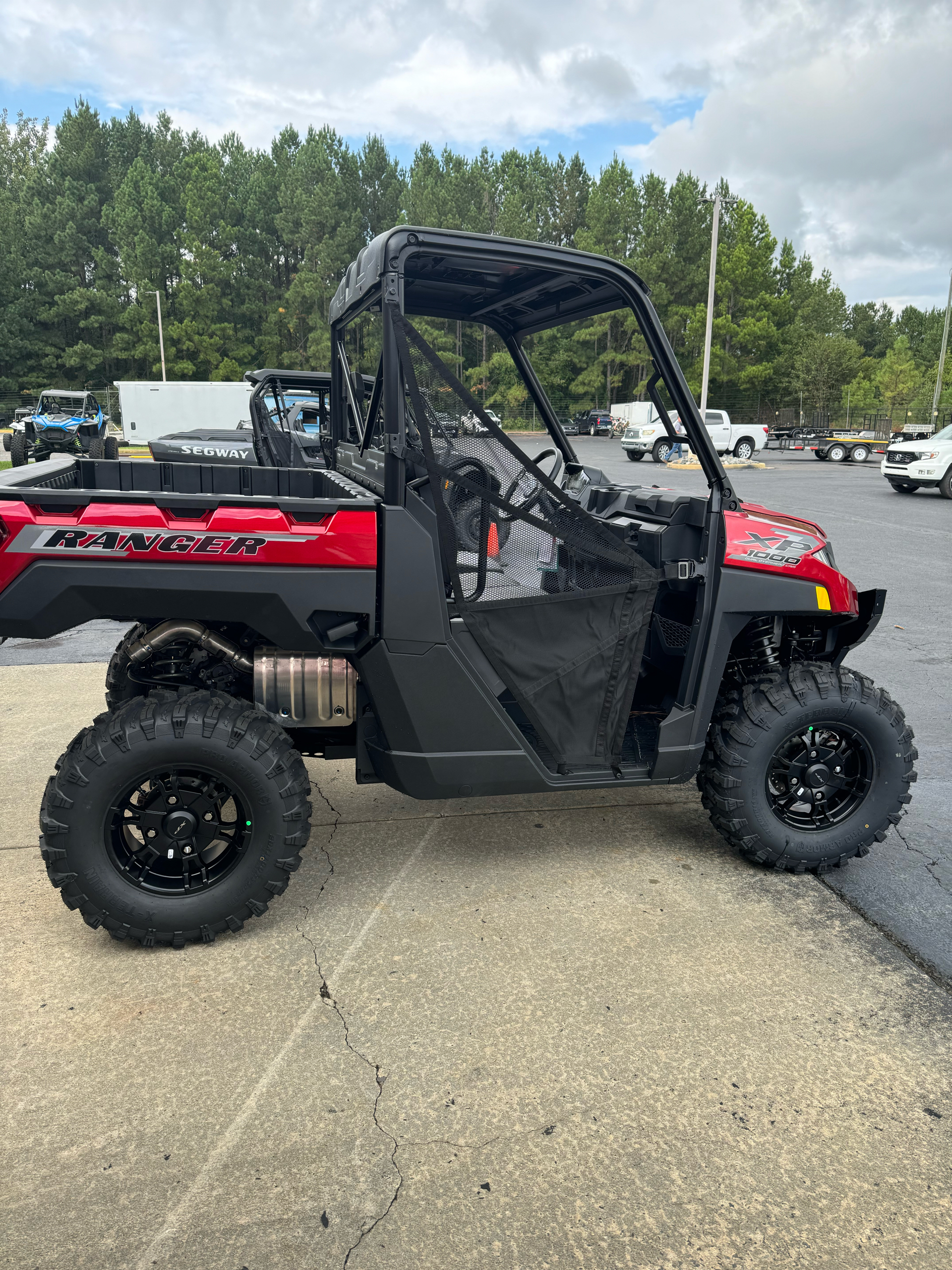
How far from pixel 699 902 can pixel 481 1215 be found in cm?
160

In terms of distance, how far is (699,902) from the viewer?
335cm

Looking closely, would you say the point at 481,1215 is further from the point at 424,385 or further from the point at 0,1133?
the point at 424,385

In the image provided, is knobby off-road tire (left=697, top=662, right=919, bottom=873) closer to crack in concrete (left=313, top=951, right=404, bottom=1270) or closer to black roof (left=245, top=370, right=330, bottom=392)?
crack in concrete (left=313, top=951, right=404, bottom=1270)

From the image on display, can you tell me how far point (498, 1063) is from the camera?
249 cm

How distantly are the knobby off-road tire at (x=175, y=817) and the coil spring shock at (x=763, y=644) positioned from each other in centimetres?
190

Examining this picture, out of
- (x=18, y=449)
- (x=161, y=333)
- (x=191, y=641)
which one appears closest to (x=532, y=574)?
(x=191, y=641)

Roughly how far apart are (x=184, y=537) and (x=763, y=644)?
2302mm

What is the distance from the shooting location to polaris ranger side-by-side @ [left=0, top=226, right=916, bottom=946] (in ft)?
9.32

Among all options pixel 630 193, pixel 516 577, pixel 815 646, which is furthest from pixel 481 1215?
pixel 630 193

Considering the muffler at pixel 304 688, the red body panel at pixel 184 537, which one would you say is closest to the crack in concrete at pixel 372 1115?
the muffler at pixel 304 688

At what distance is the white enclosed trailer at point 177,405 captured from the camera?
36.4 m

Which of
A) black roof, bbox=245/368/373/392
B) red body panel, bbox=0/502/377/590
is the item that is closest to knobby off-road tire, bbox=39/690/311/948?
red body panel, bbox=0/502/377/590

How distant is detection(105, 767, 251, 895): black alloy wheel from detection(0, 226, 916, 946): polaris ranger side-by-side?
11mm

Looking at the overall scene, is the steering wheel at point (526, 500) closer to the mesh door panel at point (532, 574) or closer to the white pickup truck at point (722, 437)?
the mesh door panel at point (532, 574)
